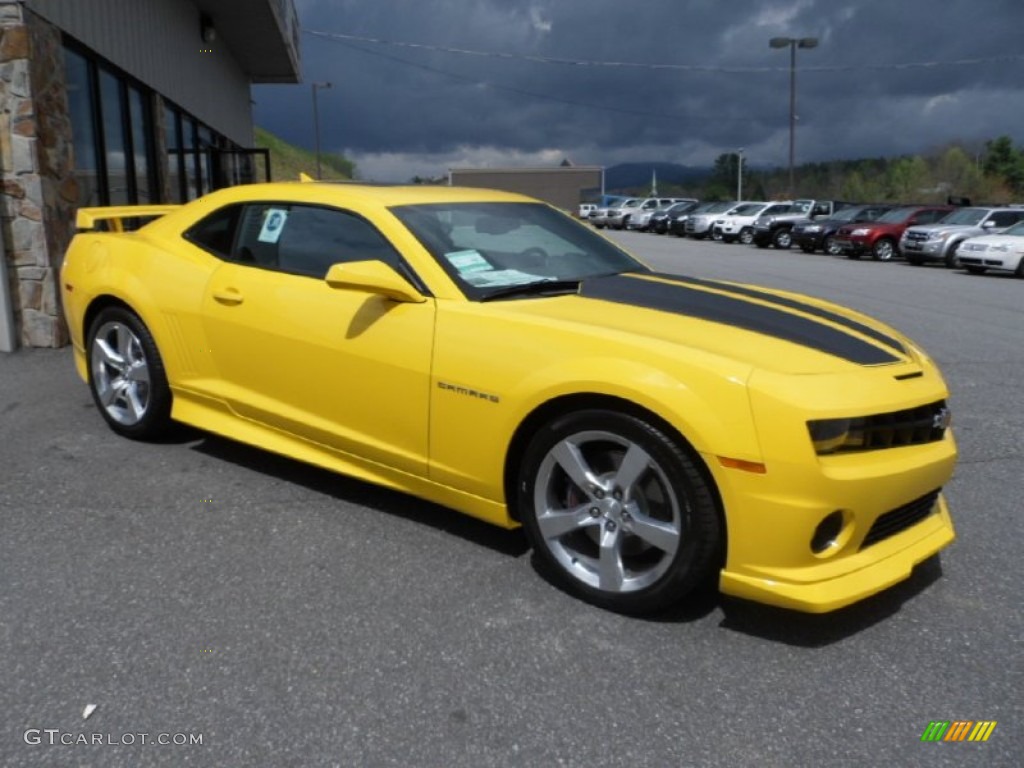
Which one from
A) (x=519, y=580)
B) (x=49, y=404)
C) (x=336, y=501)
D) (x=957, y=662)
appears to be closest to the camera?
(x=957, y=662)

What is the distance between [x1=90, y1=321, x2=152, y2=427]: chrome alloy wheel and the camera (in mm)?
4641

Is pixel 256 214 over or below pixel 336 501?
over

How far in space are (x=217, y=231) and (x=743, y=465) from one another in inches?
118

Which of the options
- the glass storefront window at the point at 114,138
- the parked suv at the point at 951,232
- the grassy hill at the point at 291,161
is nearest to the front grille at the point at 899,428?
the glass storefront window at the point at 114,138

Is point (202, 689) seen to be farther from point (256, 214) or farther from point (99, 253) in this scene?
point (99, 253)

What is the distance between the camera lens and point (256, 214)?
4320mm

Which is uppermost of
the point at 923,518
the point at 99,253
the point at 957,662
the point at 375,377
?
the point at 99,253

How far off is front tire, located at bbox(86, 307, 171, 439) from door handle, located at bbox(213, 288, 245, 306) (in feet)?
1.86

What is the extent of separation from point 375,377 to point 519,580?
3.20ft

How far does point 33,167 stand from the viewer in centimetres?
695

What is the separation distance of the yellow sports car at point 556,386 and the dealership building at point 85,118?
308 cm

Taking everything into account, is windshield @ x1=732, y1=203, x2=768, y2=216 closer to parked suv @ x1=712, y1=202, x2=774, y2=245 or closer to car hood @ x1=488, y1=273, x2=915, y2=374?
parked suv @ x1=712, y1=202, x2=774, y2=245

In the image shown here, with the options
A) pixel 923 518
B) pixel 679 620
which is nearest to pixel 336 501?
pixel 679 620

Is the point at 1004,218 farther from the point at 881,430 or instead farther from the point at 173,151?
the point at 881,430
